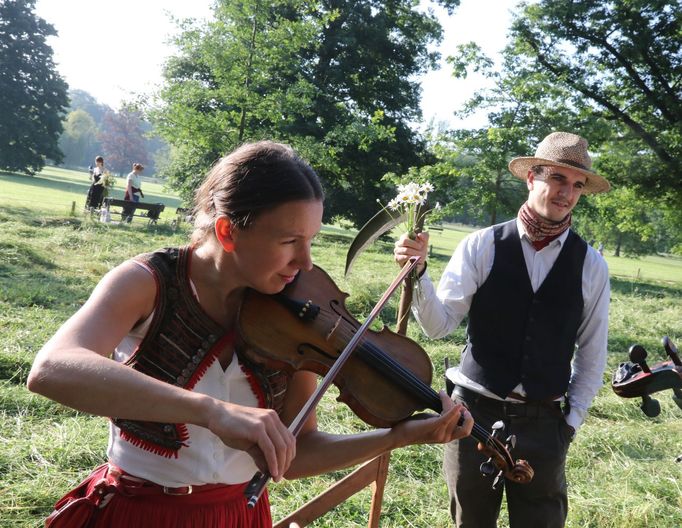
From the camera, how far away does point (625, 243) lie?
4344 centimetres

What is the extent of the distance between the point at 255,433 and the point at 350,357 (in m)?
0.84

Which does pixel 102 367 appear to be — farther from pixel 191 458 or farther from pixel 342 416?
pixel 342 416

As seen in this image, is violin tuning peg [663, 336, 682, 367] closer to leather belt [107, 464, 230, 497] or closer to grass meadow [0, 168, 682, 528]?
leather belt [107, 464, 230, 497]

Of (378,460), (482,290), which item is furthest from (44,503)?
(482,290)

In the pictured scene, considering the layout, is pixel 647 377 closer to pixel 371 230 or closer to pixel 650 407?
pixel 650 407

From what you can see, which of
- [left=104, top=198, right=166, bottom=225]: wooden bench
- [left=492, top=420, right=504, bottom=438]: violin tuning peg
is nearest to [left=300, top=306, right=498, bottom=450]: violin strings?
[left=492, top=420, right=504, bottom=438]: violin tuning peg

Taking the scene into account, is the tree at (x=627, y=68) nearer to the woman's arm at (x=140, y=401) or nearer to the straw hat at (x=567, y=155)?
the straw hat at (x=567, y=155)

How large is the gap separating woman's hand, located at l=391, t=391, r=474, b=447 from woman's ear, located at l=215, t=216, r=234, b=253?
78 cm

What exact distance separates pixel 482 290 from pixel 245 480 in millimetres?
1689

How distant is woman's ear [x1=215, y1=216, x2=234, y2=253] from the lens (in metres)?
1.46

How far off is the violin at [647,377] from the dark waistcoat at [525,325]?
50 cm

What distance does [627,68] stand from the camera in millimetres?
16938

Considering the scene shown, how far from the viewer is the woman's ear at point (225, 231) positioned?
146 cm

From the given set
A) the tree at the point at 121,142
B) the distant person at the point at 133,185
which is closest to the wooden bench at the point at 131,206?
the distant person at the point at 133,185
